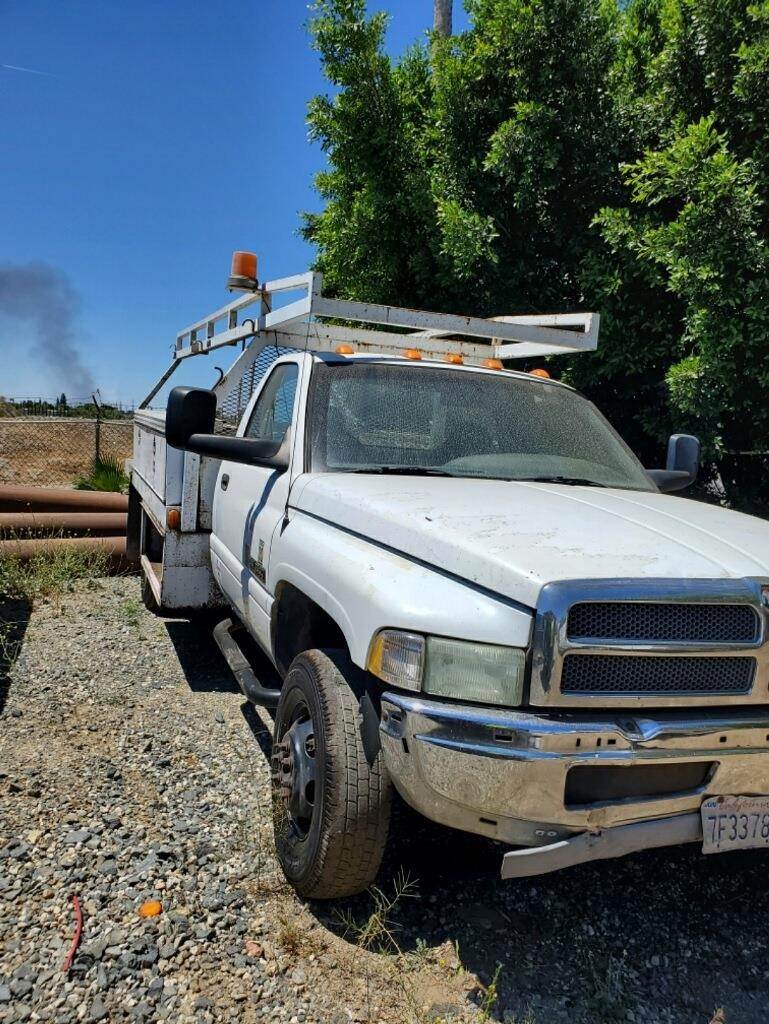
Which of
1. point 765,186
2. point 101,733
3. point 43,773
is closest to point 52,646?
point 101,733

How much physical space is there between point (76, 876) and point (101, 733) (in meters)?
1.30

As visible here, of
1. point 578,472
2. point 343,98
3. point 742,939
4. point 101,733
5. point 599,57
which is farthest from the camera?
point 343,98

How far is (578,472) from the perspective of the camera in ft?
11.4

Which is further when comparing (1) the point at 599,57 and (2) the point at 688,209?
(1) the point at 599,57

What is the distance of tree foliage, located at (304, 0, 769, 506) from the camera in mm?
6547

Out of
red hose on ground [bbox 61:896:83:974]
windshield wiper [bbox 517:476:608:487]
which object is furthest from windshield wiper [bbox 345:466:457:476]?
red hose on ground [bbox 61:896:83:974]

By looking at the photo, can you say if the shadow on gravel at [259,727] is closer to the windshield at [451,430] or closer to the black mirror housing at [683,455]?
Result: the windshield at [451,430]

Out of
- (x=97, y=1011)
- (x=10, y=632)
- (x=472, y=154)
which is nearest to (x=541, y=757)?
(x=97, y=1011)

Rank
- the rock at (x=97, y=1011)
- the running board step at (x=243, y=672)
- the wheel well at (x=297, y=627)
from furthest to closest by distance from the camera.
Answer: the running board step at (x=243, y=672) < the wheel well at (x=297, y=627) < the rock at (x=97, y=1011)

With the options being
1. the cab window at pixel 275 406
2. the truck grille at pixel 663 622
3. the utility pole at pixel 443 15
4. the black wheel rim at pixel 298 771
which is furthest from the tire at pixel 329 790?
the utility pole at pixel 443 15

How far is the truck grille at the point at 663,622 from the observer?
2.08 metres

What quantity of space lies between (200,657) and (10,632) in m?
1.54

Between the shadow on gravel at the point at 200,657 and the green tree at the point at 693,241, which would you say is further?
the green tree at the point at 693,241

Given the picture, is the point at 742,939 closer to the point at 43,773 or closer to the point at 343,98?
the point at 43,773
